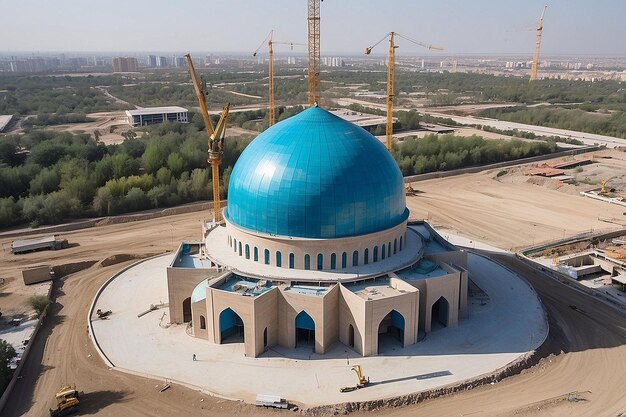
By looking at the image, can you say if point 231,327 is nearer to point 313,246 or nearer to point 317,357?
point 317,357

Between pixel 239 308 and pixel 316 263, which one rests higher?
pixel 316 263

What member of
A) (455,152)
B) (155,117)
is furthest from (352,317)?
(155,117)

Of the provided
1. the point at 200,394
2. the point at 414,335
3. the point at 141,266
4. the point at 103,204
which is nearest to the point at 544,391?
the point at 414,335

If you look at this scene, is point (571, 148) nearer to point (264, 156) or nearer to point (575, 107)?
point (575, 107)

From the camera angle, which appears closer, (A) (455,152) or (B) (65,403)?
(B) (65,403)

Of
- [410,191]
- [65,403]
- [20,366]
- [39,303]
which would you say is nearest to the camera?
[65,403]

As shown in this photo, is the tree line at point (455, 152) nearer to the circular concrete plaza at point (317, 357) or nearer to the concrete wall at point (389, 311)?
the circular concrete plaza at point (317, 357)

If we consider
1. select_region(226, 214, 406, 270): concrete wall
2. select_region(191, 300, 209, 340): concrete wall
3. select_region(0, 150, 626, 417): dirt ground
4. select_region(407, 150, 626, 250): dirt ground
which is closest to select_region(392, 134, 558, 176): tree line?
select_region(407, 150, 626, 250): dirt ground

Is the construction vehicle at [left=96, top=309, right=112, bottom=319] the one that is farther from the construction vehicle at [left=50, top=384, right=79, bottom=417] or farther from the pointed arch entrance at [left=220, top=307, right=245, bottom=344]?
the pointed arch entrance at [left=220, top=307, right=245, bottom=344]
